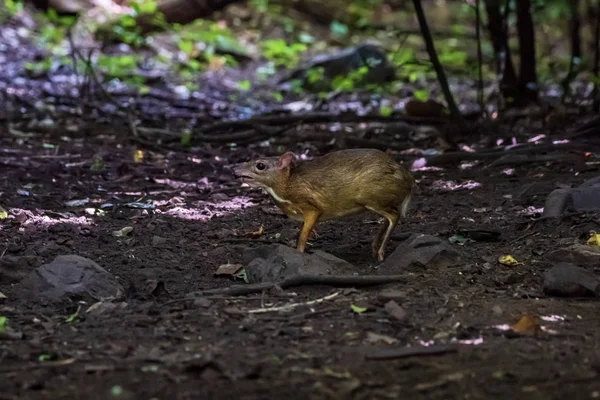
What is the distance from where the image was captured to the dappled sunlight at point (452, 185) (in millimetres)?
7035

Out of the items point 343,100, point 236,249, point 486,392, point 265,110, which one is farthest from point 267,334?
point 343,100

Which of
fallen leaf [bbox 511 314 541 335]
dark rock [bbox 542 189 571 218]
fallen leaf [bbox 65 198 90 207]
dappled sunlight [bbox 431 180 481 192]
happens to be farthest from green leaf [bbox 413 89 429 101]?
fallen leaf [bbox 511 314 541 335]

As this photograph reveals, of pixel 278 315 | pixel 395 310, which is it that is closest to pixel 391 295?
pixel 395 310

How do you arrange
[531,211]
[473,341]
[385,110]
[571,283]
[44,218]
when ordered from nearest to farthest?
[473,341], [571,283], [44,218], [531,211], [385,110]

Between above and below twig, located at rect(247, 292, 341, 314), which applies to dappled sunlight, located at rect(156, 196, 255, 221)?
below

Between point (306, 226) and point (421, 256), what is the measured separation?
2.67ft

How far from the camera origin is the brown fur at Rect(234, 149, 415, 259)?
17.0 ft

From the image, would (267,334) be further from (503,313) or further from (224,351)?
(503,313)

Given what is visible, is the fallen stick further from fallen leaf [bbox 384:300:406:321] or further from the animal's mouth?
the animal's mouth

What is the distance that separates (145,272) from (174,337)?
124 centimetres

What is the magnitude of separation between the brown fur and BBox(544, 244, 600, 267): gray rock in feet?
3.38

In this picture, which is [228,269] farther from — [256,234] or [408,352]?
[408,352]

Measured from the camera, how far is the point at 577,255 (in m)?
4.81

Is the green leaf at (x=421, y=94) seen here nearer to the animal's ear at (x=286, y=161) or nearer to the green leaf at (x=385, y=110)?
the green leaf at (x=385, y=110)
